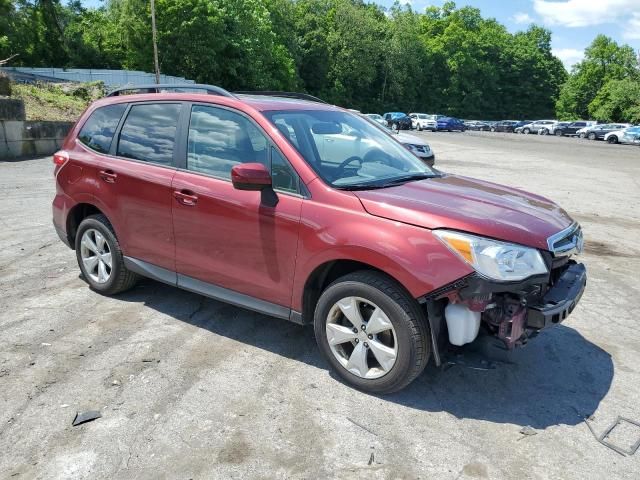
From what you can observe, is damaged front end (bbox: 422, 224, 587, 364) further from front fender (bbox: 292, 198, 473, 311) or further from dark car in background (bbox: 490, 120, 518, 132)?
dark car in background (bbox: 490, 120, 518, 132)

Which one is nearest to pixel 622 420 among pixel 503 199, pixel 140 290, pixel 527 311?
pixel 527 311

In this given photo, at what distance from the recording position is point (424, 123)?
173 ft

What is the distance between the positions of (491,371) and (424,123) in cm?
5104

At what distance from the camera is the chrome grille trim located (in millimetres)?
3264

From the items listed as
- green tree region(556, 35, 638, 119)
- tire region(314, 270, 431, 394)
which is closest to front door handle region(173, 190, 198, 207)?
tire region(314, 270, 431, 394)

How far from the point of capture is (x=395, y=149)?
458 cm

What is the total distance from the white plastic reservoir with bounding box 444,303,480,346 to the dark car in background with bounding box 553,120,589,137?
53.5m

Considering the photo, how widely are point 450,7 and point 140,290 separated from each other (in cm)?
11189

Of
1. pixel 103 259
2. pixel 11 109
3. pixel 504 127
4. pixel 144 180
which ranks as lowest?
pixel 504 127

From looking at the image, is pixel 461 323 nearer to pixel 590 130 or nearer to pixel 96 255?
pixel 96 255

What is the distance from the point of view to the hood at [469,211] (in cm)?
314

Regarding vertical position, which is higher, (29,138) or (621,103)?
(621,103)

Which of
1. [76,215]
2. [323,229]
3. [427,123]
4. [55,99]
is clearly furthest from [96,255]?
[427,123]

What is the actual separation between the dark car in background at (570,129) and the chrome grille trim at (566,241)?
2069 inches
